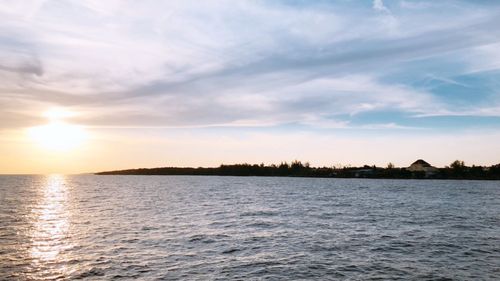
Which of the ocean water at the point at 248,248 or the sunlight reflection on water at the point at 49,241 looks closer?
the ocean water at the point at 248,248

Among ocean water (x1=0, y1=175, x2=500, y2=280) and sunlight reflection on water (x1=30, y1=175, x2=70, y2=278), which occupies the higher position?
ocean water (x1=0, y1=175, x2=500, y2=280)

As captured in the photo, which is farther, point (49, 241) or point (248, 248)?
point (49, 241)

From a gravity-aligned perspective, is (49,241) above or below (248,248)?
below

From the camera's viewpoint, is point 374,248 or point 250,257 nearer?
point 250,257

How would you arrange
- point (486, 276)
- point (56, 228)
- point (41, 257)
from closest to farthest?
point (486, 276) → point (41, 257) → point (56, 228)

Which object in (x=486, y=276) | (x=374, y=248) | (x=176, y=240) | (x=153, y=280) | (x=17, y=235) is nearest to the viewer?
(x=153, y=280)

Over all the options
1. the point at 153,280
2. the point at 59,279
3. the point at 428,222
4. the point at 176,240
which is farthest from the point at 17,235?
the point at 428,222

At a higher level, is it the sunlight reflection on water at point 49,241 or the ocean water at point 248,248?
the ocean water at point 248,248

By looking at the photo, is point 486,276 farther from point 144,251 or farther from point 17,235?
point 17,235

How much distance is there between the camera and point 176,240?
145ft

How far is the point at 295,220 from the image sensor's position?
205ft

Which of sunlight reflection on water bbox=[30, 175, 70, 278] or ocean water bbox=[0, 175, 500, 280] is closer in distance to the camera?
ocean water bbox=[0, 175, 500, 280]

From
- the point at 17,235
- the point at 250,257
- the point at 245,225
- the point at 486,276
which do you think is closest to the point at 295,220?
the point at 245,225

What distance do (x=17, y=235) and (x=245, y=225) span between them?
29263 mm
